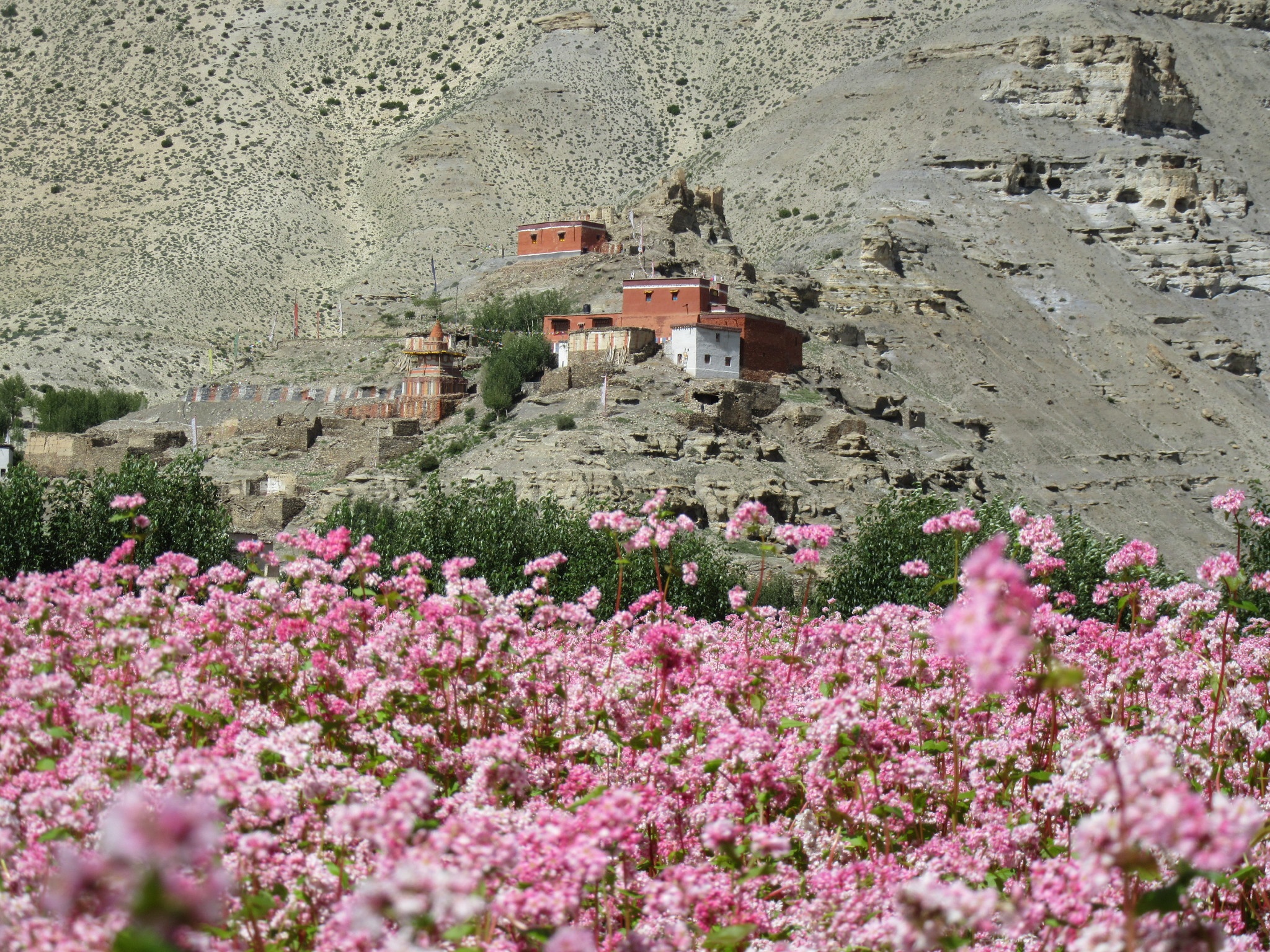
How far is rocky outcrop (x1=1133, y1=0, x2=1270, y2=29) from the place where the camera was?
10200cm

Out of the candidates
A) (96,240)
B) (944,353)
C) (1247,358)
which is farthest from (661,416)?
(96,240)

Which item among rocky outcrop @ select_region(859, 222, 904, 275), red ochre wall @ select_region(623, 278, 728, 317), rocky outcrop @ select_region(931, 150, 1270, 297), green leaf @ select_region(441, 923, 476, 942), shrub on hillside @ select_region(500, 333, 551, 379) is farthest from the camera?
rocky outcrop @ select_region(931, 150, 1270, 297)

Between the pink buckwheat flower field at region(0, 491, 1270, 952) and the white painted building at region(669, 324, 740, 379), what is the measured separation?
34.9 meters

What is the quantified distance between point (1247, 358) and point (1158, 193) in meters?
12.2

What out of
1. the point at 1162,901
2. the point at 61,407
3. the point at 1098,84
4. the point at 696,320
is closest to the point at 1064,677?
the point at 1162,901

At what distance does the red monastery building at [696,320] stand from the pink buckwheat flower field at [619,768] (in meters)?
A: 36.3

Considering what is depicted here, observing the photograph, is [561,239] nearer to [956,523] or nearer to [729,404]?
[729,404]

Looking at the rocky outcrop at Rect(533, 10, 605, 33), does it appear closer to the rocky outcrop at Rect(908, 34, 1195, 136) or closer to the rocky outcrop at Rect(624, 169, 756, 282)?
the rocky outcrop at Rect(908, 34, 1195, 136)

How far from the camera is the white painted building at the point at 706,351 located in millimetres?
45000

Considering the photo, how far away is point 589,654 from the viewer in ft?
29.8

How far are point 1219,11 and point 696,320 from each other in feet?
240

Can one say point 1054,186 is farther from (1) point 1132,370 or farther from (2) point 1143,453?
(2) point 1143,453

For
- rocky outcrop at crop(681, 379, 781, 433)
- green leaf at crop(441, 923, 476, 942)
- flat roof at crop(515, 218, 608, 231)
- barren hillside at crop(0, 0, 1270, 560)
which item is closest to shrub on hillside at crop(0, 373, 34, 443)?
barren hillside at crop(0, 0, 1270, 560)

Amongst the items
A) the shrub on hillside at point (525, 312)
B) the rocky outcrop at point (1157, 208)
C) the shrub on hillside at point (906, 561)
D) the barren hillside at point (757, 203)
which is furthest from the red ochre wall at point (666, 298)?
the rocky outcrop at point (1157, 208)
